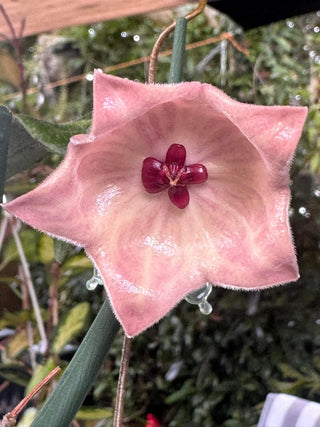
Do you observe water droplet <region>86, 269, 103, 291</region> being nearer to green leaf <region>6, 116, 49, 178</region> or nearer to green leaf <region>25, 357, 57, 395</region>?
green leaf <region>6, 116, 49, 178</region>

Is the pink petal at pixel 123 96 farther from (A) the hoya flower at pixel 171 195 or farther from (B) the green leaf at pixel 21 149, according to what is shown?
(B) the green leaf at pixel 21 149

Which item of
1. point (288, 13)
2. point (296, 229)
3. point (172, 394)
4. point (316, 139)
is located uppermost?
point (288, 13)

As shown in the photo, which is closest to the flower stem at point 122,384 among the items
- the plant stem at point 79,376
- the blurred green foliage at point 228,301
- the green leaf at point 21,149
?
the plant stem at point 79,376

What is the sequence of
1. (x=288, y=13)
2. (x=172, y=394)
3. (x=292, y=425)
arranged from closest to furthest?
(x=292, y=425) → (x=288, y=13) → (x=172, y=394)

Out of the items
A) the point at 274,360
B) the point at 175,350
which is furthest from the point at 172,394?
the point at 274,360

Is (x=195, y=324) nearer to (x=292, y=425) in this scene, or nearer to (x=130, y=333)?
(x=292, y=425)

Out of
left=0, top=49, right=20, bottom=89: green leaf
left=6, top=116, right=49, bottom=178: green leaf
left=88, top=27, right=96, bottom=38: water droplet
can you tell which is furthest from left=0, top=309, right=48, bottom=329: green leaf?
left=88, top=27, right=96, bottom=38: water droplet
